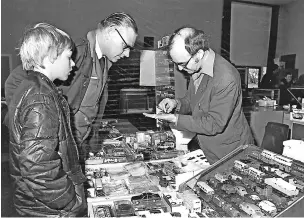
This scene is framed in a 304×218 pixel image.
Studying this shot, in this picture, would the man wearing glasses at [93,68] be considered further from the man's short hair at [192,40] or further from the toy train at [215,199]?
the toy train at [215,199]

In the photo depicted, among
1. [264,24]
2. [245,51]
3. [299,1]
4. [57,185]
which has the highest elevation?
[299,1]

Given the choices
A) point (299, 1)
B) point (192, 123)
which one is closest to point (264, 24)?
point (299, 1)

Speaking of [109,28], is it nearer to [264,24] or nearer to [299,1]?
[264,24]

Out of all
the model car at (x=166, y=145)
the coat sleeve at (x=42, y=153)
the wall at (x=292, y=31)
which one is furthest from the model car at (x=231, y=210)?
the wall at (x=292, y=31)

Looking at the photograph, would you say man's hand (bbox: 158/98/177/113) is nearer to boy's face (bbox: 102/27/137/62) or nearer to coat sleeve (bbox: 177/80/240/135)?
coat sleeve (bbox: 177/80/240/135)

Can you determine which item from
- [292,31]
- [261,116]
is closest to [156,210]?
[261,116]

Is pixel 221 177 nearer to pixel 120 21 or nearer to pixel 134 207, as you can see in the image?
pixel 134 207

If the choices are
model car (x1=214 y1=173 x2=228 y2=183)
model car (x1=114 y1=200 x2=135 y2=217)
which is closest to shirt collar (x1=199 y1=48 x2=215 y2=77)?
model car (x1=214 y1=173 x2=228 y2=183)

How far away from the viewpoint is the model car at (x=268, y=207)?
0.82 meters

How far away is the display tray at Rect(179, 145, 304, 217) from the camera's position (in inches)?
33.7

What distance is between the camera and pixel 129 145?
1677mm

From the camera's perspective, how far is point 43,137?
71cm

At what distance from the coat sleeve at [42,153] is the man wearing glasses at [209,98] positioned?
0.65 m

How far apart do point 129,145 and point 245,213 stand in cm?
91
